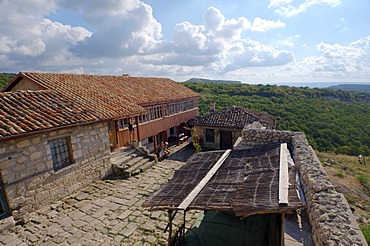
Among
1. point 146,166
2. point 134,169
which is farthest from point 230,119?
point 134,169

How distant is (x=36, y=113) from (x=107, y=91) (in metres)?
6.33

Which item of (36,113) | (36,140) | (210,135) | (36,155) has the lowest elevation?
(210,135)

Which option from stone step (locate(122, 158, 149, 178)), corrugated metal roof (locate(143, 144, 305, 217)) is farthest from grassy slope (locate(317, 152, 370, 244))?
stone step (locate(122, 158, 149, 178))

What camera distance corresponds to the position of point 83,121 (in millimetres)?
9242

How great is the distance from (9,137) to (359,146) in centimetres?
4155

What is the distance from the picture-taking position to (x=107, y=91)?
1458 centimetres

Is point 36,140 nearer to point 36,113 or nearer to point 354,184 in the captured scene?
point 36,113

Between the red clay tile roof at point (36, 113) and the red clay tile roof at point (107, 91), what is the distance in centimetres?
84

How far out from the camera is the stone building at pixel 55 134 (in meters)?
7.21

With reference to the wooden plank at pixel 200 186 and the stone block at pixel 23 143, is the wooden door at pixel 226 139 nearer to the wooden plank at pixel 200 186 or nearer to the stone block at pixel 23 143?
the wooden plank at pixel 200 186

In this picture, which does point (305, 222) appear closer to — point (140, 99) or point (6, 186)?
point (6, 186)

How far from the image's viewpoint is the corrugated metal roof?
3.50 m

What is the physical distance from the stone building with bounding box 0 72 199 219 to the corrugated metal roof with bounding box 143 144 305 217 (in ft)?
18.3

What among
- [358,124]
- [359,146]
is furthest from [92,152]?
[358,124]
